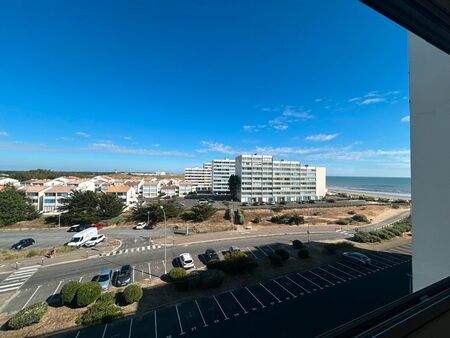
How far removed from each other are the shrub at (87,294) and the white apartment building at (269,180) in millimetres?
28905

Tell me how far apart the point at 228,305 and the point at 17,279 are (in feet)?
31.8

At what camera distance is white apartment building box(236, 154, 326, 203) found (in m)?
35.8

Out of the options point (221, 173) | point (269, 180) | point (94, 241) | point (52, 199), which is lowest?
point (94, 241)

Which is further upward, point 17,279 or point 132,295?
point 132,295

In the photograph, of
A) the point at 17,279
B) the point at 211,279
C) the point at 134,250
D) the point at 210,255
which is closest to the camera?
the point at 211,279

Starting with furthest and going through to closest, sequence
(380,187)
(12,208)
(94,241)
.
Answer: (380,187)
(12,208)
(94,241)

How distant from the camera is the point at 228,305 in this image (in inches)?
280

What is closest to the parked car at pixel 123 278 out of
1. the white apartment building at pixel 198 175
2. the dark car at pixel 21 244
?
the dark car at pixel 21 244

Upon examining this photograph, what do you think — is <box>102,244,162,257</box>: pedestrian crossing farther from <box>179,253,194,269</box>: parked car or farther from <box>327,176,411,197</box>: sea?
<box>327,176,411,197</box>: sea

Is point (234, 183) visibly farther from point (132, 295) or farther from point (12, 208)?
point (132, 295)

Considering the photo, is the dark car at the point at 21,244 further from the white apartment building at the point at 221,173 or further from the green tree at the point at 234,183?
the white apartment building at the point at 221,173

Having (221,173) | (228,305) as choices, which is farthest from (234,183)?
(228,305)

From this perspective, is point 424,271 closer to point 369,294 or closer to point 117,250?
→ point 369,294

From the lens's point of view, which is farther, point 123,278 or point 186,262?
point 186,262
